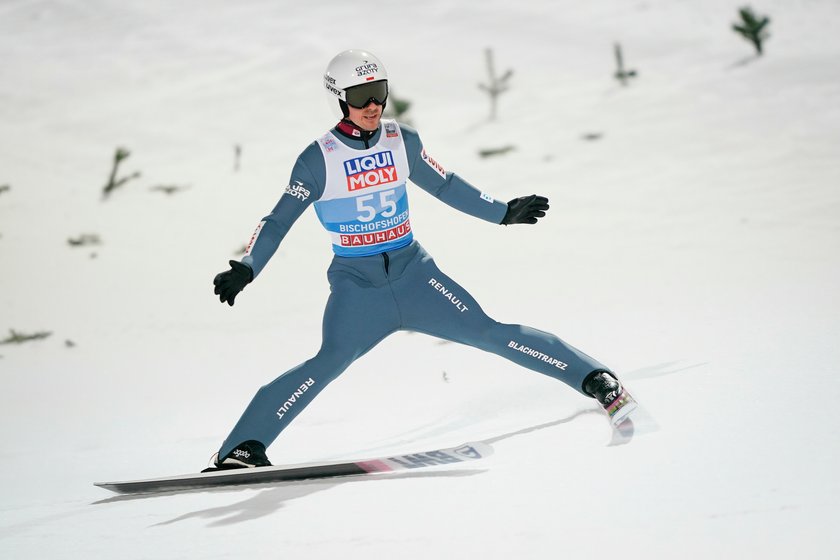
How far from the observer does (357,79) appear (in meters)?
4.53

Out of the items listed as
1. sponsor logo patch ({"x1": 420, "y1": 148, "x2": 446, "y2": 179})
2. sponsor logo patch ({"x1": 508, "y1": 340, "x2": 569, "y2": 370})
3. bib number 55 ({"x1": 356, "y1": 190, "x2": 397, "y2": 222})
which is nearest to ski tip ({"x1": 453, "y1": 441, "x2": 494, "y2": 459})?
sponsor logo patch ({"x1": 508, "y1": 340, "x2": 569, "y2": 370})

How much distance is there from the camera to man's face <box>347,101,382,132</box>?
178 inches

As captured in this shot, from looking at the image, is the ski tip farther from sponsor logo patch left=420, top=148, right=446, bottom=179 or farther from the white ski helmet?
the white ski helmet

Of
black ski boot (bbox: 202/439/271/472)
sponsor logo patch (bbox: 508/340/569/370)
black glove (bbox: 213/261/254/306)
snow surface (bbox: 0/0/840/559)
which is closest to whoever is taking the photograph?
snow surface (bbox: 0/0/840/559)

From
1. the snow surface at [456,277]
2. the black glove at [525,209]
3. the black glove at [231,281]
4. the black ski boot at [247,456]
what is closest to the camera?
the snow surface at [456,277]

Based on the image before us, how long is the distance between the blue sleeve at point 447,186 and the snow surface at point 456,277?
102 centimetres

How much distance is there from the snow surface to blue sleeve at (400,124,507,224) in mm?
1016

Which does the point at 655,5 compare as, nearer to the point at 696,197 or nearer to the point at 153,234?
the point at 696,197

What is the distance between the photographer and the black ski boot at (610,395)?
14.9 feet

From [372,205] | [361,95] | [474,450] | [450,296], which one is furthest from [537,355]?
[361,95]

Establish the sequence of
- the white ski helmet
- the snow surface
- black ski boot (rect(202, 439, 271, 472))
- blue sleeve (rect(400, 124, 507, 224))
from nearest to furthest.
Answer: the snow surface < black ski boot (rect(202, 439, 271, 472)) < the white ski helmet < blue sleeve (rect(400, 124, 507, 224))

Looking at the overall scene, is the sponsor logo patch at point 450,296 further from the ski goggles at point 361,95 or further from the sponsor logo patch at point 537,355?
the ski goggles at point 361,95

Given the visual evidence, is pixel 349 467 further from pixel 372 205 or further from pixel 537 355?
pixel 372 205

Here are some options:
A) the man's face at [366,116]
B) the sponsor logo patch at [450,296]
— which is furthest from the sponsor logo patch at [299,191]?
the sponsor logo patch at [450,296]
